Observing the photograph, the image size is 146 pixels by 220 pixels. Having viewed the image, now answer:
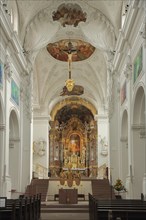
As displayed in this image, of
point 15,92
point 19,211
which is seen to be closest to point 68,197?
point 15,92

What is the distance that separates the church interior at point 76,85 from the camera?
1631cm

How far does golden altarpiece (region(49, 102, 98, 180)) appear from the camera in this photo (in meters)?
36.6

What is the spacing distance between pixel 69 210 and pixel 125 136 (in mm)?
4993

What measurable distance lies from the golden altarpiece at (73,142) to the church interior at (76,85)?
2449 millimetres

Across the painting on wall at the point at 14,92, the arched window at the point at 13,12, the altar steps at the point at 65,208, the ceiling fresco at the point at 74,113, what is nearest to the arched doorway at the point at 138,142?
the altar steps at the point at 65,208

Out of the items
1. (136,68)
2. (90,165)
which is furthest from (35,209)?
(90,165)

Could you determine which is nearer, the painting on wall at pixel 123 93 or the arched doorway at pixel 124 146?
the painting on wall at pixel 123 93

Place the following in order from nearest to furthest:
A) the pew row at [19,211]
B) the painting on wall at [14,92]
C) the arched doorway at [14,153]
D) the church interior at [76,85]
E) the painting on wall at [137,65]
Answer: the pew row at [19,211], the painting on wall at [137,65], the church interior at [76,85], the painting on wall at [14,92], the arched doorway at [14,153]

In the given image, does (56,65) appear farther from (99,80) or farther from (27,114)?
(27,114)

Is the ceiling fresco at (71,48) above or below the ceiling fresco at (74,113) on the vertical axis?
above

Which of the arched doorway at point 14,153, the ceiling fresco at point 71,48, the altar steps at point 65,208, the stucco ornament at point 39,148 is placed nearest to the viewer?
the altar steps at point 65,208

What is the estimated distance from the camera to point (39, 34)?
68.9 feet

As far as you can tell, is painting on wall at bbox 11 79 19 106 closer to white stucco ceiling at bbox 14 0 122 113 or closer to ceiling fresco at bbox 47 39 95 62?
white stucco ceiling at bbox 14 0 122 113

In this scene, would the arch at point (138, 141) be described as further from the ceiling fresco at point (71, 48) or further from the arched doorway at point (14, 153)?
the ceiling fresco at point (71, 48)
